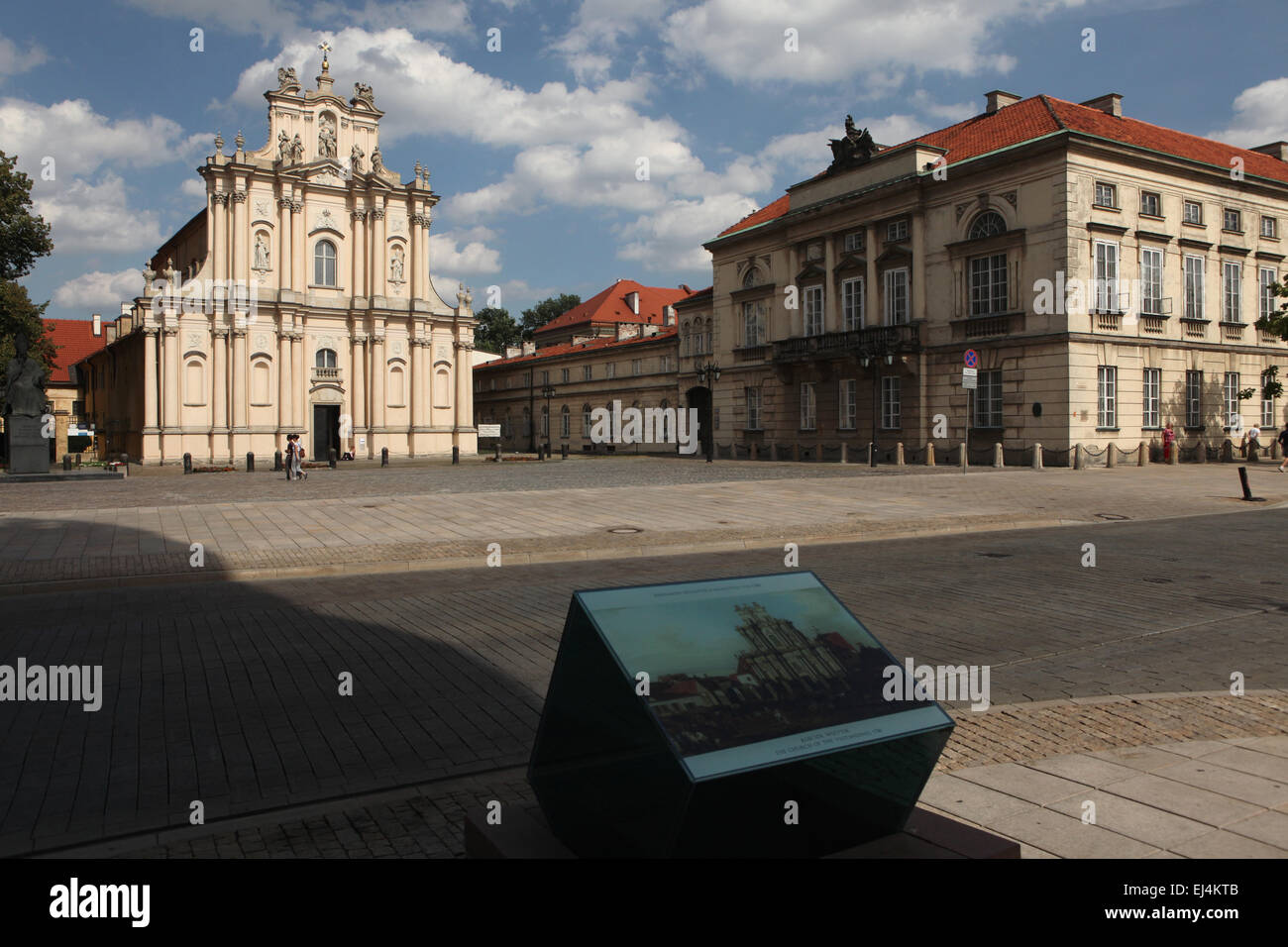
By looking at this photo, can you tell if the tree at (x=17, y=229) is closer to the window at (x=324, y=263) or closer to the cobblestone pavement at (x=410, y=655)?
the window at (x=324, y=263)

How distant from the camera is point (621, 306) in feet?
303

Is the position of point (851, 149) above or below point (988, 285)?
above

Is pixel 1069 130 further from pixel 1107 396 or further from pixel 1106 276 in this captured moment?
pixel 1107 396

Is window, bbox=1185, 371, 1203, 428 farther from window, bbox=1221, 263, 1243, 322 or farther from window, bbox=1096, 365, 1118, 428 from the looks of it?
window, bbox=1096, 365, 1118, 428

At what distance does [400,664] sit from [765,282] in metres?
47.4

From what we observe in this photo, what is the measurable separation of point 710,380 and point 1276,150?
31456 mm

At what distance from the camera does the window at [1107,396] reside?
37312mm

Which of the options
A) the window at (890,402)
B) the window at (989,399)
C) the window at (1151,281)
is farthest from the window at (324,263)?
the window at (1151,281)

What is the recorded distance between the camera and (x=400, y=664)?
740cm

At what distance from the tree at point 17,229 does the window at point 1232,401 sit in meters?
59.8

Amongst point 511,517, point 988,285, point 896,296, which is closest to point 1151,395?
point 988,285

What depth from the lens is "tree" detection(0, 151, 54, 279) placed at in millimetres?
48562
